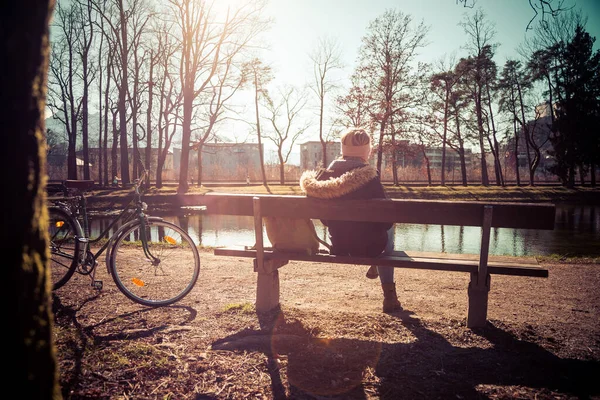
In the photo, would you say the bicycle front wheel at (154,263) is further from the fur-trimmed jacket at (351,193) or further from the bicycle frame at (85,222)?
the fur-trimmed jacket at (351,193)

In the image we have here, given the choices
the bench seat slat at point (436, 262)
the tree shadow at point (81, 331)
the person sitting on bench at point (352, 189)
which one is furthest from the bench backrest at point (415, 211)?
the tree shadow at point (81, 331)

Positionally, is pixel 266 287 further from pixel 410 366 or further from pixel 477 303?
pixel 477 303

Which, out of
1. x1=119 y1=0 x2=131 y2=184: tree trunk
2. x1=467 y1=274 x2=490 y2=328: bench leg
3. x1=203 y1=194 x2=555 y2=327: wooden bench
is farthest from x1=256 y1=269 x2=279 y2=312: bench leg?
x1=119 y1=0 x2=131 y2=184: tree trunk

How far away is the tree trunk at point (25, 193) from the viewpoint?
1.24 meters

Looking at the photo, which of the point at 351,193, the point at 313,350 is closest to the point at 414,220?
the point at 351,193

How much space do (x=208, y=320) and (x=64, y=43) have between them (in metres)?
34.8

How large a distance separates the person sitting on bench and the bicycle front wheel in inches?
55.7

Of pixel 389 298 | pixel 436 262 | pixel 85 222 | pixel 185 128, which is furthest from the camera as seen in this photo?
pixel 185 128

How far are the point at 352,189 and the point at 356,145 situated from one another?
Result: 0.58 meters

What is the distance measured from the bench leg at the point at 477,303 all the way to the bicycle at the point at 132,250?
2.57 m

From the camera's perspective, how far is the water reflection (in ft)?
34.0

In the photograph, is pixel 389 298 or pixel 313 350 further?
pixel 389 298

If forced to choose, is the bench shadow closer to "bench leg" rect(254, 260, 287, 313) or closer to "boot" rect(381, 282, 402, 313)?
"bench leg" rect(254, 260, 287, 313)

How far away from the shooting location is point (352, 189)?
334 centimetres
